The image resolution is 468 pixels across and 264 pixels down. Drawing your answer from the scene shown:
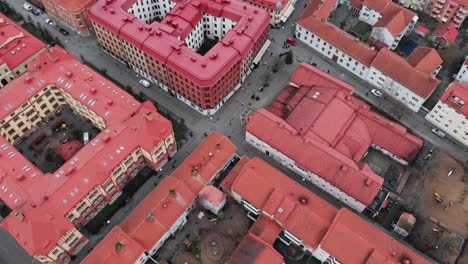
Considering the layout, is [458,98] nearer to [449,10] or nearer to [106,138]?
[449,10]

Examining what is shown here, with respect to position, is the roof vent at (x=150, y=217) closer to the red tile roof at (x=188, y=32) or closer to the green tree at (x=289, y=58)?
the red tile roof at (x=188, y=32)

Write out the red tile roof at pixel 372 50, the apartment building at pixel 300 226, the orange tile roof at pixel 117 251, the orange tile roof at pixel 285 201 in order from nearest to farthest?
the orange tile roof at pixel 117 251 < the apartment building at pixel 300 226 < the orange tile roof at pixel 285 201 < the red tile roof at pixel 372 50

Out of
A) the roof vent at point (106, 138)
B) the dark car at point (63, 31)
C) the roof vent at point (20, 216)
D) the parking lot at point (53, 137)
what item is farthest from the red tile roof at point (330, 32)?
the roof vent at point (20, 216)

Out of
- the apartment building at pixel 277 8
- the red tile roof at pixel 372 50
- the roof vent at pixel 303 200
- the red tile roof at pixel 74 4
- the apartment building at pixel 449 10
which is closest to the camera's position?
the roof vent at pixel 303 200

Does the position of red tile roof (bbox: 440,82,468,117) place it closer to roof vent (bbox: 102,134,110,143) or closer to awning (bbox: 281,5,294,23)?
awning (bbox: 281,5,294,23)

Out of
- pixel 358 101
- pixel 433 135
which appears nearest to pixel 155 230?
A: pixel 358 101

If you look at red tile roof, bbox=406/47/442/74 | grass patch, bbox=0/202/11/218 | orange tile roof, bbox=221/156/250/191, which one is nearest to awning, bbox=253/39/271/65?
orange tile roof, bbox=221/156/250/191
